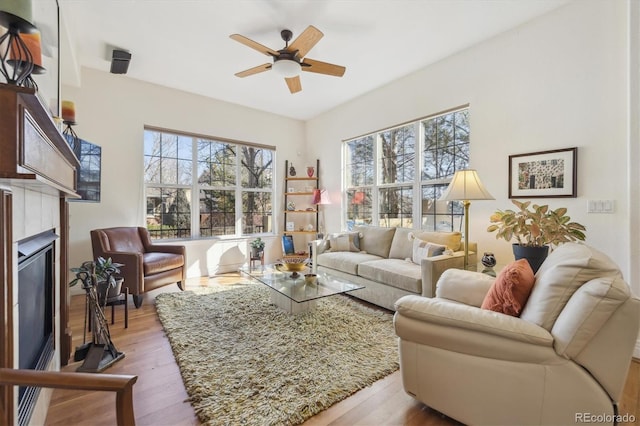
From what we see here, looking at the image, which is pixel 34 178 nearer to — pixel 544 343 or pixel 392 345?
pixel 544 343

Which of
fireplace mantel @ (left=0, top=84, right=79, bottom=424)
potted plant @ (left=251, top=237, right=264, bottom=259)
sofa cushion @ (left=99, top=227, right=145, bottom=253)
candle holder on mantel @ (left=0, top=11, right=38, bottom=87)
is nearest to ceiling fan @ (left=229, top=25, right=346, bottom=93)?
candle holder on mantel @ (left=0, top=11, right=38, bottom=87)

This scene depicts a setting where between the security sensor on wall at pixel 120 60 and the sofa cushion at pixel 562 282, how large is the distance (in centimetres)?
426

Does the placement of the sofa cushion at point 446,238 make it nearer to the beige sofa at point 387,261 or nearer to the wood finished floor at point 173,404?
the beige sofa at point 387,261

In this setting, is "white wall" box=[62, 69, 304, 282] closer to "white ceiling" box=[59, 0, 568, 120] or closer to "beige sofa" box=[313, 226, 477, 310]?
"white ceiling" box=[59, 0, 568, 120]

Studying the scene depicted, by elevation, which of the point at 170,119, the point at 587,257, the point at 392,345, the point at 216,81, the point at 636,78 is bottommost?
the point at 392,345

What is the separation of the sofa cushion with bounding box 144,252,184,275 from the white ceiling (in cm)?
223

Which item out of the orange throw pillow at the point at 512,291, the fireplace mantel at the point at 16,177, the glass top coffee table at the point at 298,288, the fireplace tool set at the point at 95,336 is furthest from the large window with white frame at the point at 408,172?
the fireplace mantel at the point at 16,177

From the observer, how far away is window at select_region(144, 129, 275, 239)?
4242 millimetres

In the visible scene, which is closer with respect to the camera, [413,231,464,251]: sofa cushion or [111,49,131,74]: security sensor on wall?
[413,231,464,251]: sofa cushion

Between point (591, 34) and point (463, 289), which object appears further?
point (591, 34)

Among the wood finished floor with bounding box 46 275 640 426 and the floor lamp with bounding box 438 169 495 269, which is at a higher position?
the floor lamp with bounding box 438 169 495 269

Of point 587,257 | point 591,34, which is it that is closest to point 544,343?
point 587,257

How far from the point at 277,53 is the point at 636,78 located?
2.80m

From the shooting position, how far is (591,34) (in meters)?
2.37
